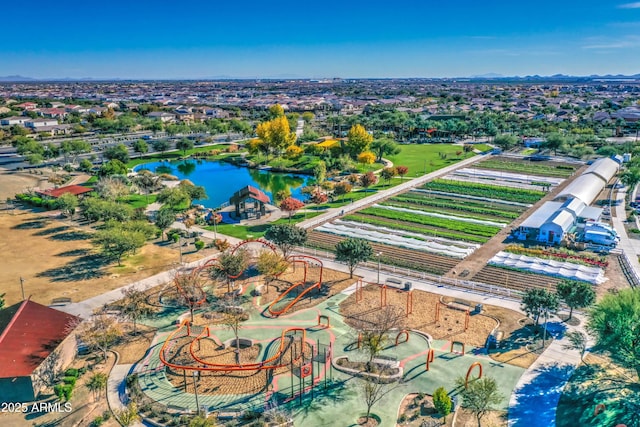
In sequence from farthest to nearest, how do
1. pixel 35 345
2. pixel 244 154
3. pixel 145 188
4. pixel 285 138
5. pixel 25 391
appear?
pixel 244 154
pixel 285 138
pixel 145 188
pixel 35 345
pixel 25 391

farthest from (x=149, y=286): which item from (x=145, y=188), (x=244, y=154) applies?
(x=244, y=154)

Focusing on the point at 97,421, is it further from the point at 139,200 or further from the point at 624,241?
the point at 624,241

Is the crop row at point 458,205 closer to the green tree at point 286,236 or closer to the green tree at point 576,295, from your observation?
the green tree at point 286,236

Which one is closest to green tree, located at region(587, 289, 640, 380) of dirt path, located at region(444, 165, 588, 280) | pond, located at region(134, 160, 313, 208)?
dirt path, located at region(444, 165, 588, 280)

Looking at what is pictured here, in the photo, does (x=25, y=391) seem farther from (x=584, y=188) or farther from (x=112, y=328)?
(x=584, y=188)

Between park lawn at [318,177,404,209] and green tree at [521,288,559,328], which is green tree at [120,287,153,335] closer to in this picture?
green tree at [521,288,559,328]

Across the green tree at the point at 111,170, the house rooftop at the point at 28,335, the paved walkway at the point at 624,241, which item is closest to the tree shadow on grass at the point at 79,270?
the house rooftop at the point at 28,335
